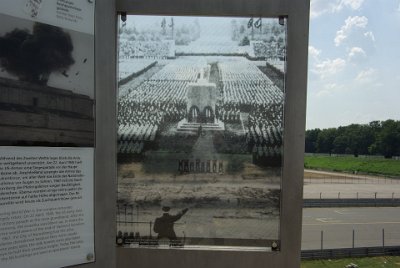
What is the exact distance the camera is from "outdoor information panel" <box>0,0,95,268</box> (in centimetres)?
295

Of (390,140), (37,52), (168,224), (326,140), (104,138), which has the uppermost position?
(37,52)

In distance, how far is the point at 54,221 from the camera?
3.18 m

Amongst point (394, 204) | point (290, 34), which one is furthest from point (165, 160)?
point (394, 204)

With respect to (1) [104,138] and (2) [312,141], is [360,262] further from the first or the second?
(2) [312,141]

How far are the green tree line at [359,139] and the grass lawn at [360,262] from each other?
67738 millimetres

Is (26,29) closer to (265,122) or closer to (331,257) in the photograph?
(265,122)

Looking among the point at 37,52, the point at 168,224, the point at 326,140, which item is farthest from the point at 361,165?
the point at 37,52

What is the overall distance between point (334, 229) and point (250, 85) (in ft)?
53.9

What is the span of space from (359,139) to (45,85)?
89.5 meters

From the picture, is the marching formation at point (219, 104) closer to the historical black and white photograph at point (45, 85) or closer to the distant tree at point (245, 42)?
the distant tree at point (245, 42)

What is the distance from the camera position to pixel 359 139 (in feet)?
281

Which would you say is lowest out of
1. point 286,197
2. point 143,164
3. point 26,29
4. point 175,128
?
point 286,197

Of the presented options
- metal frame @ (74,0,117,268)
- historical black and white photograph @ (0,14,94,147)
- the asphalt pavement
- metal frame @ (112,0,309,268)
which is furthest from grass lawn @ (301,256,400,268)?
historical black and white photograph @ (0,14,94,147)

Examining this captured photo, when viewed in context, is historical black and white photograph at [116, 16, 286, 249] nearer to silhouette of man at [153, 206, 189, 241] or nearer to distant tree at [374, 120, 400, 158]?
silhouette of man at [153, 206, 189, 241]
